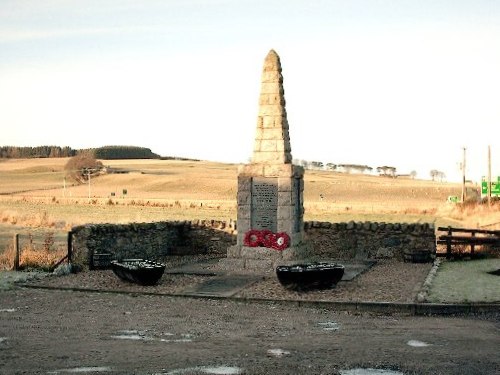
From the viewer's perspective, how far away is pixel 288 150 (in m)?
21.0

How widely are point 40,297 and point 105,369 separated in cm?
696

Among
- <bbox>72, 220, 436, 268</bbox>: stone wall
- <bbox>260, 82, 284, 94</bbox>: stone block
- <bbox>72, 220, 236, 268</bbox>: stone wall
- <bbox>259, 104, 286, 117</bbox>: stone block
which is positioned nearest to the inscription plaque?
<bbox>259, 104, 286, 117</bbox>: stone block

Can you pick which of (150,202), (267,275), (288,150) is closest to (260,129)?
(288,150)

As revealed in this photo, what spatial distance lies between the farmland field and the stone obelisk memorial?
14.5 m

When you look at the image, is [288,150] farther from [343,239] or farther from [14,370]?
[14,370]

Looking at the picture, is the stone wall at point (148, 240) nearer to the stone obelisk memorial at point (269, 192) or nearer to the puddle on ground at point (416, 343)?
the stone obelisk memorial at point (269, 192)

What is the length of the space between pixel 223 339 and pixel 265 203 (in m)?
9.67

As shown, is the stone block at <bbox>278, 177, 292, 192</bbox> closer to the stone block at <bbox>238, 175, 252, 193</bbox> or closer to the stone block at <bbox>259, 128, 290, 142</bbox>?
the stone block at <bbox>238, 175, 252, 193</bbox>

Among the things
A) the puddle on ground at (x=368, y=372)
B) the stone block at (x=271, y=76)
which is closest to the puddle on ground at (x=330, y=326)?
the puddle on ground at (x=368, y=372)

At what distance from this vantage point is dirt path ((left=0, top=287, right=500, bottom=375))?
9.86 meters

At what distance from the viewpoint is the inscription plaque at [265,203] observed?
21.0 meters

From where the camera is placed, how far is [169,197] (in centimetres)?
7644

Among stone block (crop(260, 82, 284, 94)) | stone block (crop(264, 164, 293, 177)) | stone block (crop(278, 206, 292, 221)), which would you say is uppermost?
stone block (crop(260, 82, 284, 94))

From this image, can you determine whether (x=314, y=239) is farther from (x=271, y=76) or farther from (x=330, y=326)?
(x=330, y=326)
